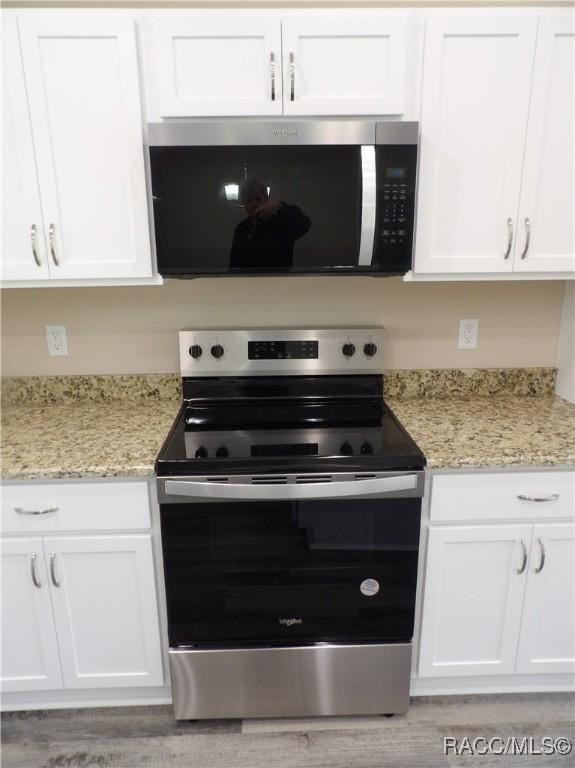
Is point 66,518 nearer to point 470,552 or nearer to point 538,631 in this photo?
point 470,552

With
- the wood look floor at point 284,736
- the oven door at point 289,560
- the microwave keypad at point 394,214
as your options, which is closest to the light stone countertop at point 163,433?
the oven door at point 289,560

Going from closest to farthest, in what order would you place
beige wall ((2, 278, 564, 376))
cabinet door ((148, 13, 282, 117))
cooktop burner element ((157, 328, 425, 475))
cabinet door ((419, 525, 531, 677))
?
cabinet door ((148, 13, 282, 117))
cabinet door ((419, 525, 531, 677))
cooktop burner element ((157, 328, 425, 475))
beige wall ((2, 278, 564, 376))

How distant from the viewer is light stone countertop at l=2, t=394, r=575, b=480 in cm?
140

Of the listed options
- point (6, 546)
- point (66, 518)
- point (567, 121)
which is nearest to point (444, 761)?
point (66, 518)

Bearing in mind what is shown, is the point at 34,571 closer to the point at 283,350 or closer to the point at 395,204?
the point at 283,350

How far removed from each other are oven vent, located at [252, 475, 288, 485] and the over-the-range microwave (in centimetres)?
62

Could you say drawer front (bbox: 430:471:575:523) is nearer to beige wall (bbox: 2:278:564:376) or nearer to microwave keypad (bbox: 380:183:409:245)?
beige wall (bbox: 2:278:564:376)

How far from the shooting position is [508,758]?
4.91ft

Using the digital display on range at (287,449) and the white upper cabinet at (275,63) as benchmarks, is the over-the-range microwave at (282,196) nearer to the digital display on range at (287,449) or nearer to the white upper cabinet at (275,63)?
the white upper cabinet at (275,63)

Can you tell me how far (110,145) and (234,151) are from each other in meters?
0.38

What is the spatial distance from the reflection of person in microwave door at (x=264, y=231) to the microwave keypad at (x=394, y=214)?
232 millimetres

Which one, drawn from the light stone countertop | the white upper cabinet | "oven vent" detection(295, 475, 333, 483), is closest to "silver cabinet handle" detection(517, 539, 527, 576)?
the light stone countertop

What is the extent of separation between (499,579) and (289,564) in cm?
67

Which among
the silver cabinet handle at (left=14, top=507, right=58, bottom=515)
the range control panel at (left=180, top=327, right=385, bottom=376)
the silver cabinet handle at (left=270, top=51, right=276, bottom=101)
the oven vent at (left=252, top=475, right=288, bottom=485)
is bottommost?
the silver cabinet handle at (left=14, top=507, right=58, bottom=515)
